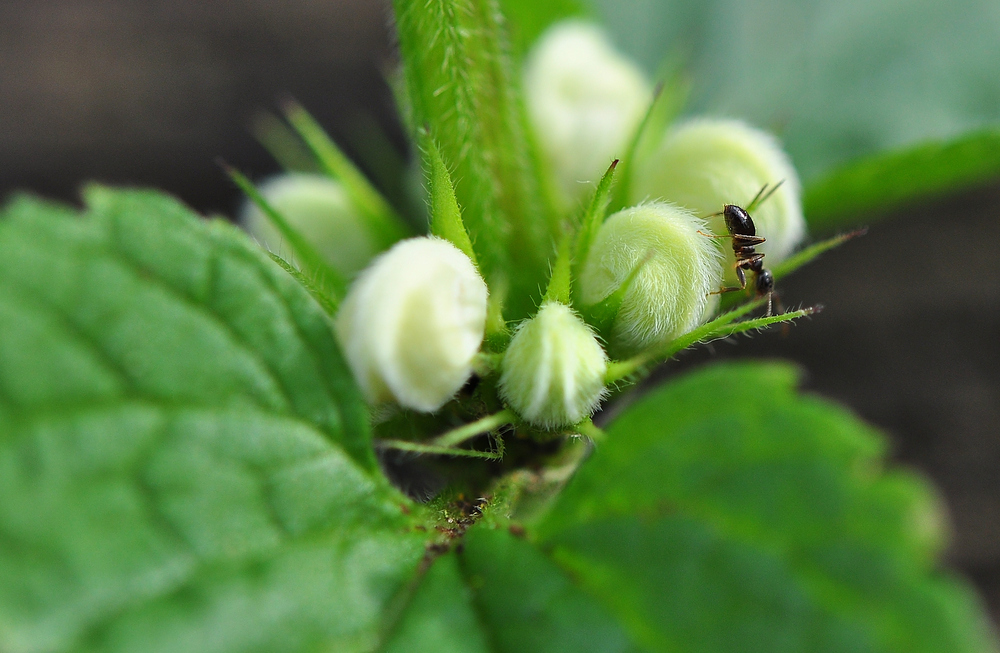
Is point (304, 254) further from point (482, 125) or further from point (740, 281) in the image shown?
point (740, 281)

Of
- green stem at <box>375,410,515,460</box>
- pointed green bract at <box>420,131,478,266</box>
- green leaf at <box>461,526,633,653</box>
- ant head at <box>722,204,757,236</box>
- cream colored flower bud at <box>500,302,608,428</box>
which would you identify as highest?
ant head at <box>722,204,757,236</box>

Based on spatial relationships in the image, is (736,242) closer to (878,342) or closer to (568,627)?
(568,627)

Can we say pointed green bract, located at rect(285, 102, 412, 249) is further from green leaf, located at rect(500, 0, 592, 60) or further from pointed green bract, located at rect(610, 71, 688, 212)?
green leaf, located at rect(500, 0, 592, 60)

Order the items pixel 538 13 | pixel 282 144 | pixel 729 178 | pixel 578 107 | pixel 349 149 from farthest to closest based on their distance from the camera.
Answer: pixel 349 149, pixel 282 144, pixel 538 13, pixel 578 107, pixel 729 178

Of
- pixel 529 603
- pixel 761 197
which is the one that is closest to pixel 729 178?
pixel 761 197

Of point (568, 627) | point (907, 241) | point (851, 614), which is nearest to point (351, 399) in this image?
point (568, 627)

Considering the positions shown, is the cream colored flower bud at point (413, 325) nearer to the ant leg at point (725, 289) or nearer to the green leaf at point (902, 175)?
the ant leg at point (725, 289)

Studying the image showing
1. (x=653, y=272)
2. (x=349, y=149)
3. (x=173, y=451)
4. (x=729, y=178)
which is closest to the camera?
(x=173, y=451)

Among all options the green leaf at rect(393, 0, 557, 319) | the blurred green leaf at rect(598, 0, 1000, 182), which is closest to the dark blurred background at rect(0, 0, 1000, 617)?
the blurred green leaf at rect(598, 0, 1000, 182)
